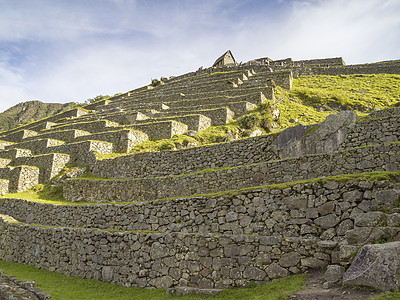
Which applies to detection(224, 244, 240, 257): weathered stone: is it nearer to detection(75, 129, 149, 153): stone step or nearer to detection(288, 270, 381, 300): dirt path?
detection(288, 270, 381, 300): dirt path

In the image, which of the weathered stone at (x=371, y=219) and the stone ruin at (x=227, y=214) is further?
the stone ruin at (x=227, y=214)

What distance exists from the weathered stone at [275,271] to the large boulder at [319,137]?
26.3ft

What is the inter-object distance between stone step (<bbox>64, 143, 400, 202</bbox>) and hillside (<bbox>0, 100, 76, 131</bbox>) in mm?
90123

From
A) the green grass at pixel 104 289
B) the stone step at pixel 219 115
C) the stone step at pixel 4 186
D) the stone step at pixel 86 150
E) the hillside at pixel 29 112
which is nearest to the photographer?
the green grass at pixel 104 289

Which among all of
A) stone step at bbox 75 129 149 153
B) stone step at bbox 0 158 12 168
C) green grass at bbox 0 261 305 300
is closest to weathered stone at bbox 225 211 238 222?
green grass at bbox 0 261 305 300

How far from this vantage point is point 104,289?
9359 millimetres

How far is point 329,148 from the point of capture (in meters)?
13.4

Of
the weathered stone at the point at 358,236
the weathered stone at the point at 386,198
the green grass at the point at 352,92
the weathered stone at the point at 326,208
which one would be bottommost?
the weathered stone at the point at 358,236

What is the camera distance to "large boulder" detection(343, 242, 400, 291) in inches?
192

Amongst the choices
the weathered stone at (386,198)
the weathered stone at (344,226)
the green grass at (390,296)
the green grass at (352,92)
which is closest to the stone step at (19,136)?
the green grass at (352,92)

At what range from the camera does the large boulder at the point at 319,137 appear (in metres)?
13.4

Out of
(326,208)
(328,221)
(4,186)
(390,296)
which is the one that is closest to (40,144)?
(4,186)

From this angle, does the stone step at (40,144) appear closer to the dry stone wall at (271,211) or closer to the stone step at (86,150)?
the stone step at (86,150)

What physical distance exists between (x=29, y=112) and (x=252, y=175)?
113m
